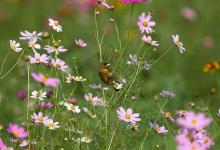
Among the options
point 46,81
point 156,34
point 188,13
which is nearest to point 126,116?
point 46,81

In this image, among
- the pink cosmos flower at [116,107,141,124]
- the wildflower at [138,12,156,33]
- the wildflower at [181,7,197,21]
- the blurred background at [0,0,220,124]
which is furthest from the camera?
the wildflower at [181,7,197,21]

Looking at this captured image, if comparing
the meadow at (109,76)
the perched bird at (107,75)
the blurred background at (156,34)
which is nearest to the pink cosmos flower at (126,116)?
the meadow at (109,76)

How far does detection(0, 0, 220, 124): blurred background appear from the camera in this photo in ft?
13.5

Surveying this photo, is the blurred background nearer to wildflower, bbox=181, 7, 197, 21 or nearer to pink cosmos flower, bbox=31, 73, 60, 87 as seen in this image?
wildflower, bbox=181, 7, 197, 21

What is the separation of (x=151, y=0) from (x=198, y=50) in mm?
803

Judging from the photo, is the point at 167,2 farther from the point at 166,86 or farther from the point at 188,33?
the point at 166,86

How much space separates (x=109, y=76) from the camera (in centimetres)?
204

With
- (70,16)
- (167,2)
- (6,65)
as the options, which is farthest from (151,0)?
(6,65)

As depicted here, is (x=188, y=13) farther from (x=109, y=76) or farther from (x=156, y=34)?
(x=109, y=76)

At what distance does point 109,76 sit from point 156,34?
8.80ft

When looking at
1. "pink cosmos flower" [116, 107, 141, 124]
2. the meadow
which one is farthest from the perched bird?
"pink cosmos flower" [116, 107, 141, 124]

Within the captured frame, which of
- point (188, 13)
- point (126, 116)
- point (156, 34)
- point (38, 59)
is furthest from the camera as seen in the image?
point (188, 13)

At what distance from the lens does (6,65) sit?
4.53m

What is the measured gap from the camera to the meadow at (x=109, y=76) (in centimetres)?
202
